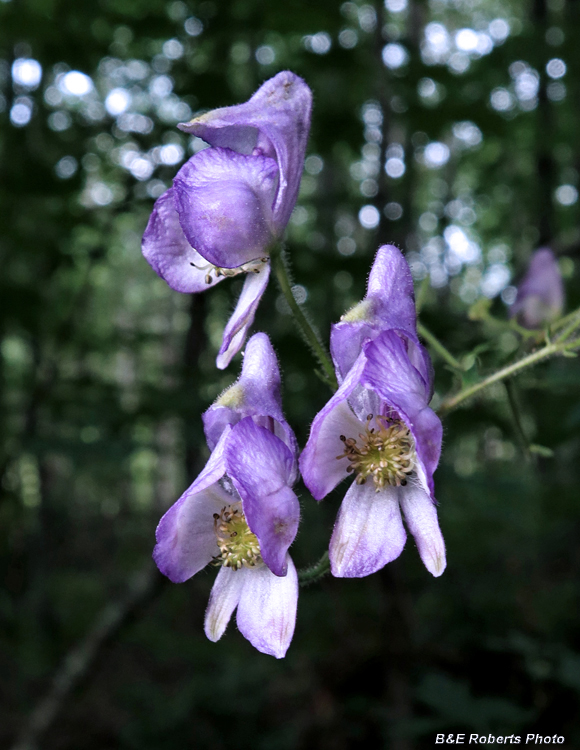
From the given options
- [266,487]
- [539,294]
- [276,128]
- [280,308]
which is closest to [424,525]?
[266,487]

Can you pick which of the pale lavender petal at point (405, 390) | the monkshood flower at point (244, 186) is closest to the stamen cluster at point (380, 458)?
the pale lavender petal at point (405, 390)

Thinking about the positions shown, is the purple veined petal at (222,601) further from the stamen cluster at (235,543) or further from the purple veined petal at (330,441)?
the purple veined petal at (330,441)

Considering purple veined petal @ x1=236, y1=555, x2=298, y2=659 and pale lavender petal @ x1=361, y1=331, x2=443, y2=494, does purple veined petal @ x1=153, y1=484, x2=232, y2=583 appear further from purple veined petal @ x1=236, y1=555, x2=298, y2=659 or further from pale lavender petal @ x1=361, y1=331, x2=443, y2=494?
pale lavender petal @ x1=361, y1=331, x2=443, y2=494

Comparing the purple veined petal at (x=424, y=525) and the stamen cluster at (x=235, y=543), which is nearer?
the purple veined petal at (x=424, y=525)

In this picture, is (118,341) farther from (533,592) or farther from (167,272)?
(533,592)

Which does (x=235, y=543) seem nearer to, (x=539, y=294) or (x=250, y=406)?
(x=250, y=406)

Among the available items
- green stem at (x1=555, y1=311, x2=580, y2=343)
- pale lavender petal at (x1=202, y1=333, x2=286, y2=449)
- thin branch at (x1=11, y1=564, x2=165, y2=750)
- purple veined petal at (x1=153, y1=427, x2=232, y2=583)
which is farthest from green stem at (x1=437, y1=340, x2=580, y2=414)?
thin branch at (x1=11, y1=564, x2=165, y2=750)

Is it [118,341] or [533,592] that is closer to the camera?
[118,341]

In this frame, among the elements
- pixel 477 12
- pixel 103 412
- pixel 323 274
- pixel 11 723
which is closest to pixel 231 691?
pixel 11 723
